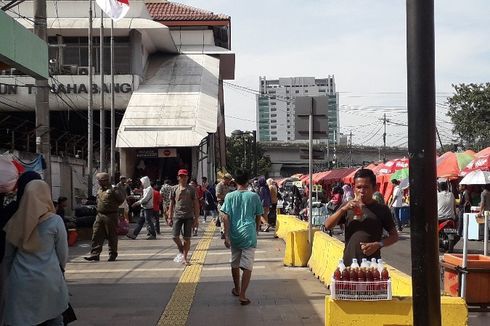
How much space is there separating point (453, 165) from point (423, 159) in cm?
1774

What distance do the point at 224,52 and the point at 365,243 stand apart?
39.5 meters

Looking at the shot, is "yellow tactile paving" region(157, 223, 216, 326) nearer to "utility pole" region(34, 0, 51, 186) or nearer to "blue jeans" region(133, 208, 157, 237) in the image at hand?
"utility pole" region(34, 0, 51, 186)

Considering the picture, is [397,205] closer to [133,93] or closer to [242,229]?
[242,229]

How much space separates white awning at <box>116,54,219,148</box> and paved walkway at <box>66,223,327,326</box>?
16.8m

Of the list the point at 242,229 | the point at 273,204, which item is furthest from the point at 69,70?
the point at 242,229

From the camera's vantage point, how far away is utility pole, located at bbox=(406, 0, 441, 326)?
3.88m

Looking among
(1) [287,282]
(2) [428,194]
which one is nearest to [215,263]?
(1) [287,282]

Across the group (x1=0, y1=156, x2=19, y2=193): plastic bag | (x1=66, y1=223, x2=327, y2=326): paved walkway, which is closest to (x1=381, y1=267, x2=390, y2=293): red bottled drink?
(x1=66, y1=223, x2=327, y2=326): paved walkway

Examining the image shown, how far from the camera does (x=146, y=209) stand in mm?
16375

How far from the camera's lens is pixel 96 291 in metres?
9.17

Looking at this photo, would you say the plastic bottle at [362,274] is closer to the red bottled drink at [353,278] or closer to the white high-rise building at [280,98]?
the red bottled drink at [353,278]

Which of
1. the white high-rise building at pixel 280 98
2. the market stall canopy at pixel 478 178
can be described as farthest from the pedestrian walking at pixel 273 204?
the white high-rise building at pixel 280 98

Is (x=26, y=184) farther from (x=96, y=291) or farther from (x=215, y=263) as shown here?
(x=215, y=263)

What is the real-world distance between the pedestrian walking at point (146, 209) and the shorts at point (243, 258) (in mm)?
8170
